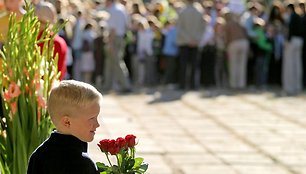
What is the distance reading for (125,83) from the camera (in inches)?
784

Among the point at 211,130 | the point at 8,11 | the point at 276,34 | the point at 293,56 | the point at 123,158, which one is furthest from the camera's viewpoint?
the point at 276,34

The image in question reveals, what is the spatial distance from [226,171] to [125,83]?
9588 millimetres

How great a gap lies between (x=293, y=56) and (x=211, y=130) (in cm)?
658

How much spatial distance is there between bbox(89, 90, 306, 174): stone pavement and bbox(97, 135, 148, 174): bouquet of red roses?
556cm

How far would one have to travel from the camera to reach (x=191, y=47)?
20031 millimetres

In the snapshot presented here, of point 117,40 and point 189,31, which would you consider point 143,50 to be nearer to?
point 117,40

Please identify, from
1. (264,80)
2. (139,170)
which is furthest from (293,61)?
(139,170)

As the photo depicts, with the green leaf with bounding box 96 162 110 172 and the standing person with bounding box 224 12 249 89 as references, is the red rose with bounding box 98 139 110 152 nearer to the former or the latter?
the green leaf with bounding box 96 162 110 172

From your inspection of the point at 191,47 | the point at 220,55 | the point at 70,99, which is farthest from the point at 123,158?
the point at 220,55

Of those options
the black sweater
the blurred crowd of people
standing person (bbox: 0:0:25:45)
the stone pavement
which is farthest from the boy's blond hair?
the blurred crowd of people

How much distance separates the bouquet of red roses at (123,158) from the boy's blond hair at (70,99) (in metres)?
0.28

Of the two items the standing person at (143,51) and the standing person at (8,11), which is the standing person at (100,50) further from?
the standing person at (8,11)

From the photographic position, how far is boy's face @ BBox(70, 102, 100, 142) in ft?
14.2

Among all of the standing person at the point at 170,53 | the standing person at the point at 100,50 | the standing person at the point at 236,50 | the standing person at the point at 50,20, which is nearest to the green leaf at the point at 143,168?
the standing person at the point at 50,20
